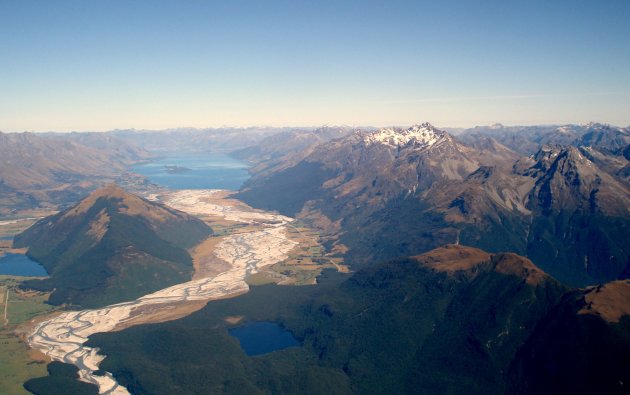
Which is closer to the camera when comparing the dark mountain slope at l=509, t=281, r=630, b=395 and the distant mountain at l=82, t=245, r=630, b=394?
the dark mountain slope at l=509, t=281, r=630, b=395

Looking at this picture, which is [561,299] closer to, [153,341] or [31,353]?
[153,341]

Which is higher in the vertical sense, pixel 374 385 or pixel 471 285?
pixel 471 285

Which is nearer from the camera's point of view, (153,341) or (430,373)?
(430,373)

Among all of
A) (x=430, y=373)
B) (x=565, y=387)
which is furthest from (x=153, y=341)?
(x=565, y=387)

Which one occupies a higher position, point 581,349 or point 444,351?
point 581,349

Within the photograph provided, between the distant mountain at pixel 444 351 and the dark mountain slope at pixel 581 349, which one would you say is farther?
the distant mountain at pixel 444 351

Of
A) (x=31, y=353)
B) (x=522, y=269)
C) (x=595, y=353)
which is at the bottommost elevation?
(x=31, y=353)

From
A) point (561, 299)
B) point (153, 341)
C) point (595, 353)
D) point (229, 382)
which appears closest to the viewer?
point (595, 353)

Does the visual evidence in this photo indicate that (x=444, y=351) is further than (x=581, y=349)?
Yes
